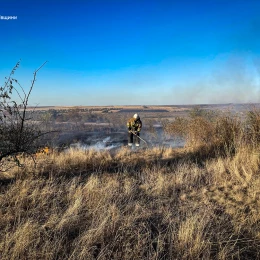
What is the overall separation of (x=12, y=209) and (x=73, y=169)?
261cm

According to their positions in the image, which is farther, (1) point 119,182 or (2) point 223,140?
(2) point 223,140

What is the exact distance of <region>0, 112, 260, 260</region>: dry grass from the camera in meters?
2.77

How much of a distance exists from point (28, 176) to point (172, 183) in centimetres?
312

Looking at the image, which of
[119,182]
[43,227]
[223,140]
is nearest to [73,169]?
[119,182]

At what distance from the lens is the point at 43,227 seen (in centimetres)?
313

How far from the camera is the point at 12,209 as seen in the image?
3713 millimetres

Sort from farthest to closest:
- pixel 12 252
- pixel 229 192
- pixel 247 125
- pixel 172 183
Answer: pixel 247 125 → pixel 172 183 → pixel 229 192 → pixel 12 252

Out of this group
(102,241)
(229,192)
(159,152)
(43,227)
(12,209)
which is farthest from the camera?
(159,152)

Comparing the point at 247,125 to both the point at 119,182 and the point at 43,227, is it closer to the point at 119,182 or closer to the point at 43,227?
the point at 119,182

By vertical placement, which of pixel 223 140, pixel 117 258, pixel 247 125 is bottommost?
pixel 117 258

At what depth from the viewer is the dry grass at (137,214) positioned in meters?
2.77

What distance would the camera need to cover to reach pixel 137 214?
3646 mm

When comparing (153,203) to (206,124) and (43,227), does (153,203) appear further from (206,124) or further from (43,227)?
(206,124)

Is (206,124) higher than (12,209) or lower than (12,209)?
higher
